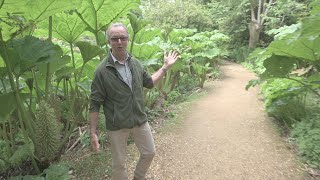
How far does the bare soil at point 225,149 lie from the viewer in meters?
3.26

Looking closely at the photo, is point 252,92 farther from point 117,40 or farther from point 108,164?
point 117,40

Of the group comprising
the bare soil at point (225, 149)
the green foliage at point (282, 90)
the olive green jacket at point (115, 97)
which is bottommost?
the bare soil at point (225, 149)

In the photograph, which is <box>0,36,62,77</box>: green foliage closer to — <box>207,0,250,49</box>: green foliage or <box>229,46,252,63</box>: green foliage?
<box>229,46,252,63</box>: green foliage

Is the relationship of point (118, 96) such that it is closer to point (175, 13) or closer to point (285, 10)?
point (175, 13)

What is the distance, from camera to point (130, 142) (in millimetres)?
3908

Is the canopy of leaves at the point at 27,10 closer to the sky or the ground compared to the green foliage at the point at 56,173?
closer to the sky

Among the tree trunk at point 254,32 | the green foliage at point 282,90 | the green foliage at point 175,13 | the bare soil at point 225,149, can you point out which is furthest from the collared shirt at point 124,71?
the tree trunk at point 254,32

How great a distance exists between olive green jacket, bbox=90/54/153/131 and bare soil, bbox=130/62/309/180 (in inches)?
39.2

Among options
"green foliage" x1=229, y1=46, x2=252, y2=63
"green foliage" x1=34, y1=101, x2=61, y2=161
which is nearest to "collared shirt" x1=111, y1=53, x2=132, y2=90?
"green foliage" x1=34, y1=101, x2=61, y2=161

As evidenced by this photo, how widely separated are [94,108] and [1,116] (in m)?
0.75

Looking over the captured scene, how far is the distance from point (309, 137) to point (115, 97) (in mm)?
2460

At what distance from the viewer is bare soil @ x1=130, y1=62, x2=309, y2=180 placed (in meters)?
3.26

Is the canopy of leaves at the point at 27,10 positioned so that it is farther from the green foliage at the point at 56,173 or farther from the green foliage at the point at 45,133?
the green foliage at the point at 56,173

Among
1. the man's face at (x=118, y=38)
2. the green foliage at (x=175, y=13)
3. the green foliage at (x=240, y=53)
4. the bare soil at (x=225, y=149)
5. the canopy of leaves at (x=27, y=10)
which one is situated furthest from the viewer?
the green foliage at (x=240, y=53)
